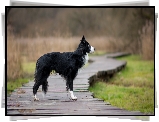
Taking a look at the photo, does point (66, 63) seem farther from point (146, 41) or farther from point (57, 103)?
point (146, 41)

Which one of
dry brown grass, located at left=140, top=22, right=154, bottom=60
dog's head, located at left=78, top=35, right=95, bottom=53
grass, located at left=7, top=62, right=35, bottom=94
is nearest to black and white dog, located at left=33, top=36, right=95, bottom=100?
dog's head, located at left=78, top=35, right=95, bottom=53

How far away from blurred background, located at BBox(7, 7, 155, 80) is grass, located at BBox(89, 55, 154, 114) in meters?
0.34

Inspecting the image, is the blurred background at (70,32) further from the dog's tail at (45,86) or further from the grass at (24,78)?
the dog's tail at (45,86)

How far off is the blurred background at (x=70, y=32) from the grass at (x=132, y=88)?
0.34m

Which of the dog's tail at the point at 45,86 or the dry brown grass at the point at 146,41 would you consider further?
the dry brown grass at the point at 146,41

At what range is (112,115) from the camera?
6180 mm

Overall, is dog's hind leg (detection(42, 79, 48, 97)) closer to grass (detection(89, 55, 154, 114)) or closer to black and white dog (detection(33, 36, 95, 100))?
black and white dog (detection(33, 36, 95, 100))

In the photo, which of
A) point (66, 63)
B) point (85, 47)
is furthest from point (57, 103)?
point (85, 47)

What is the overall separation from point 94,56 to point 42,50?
3102 millimetres

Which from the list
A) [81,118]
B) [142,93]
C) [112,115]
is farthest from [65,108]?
[142,93]

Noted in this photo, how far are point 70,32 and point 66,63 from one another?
308 cm

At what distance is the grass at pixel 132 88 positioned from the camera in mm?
6922

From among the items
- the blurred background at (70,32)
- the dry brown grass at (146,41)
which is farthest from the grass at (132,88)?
the blurred background at (70,32)

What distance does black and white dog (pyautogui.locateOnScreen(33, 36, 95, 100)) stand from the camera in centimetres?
645
